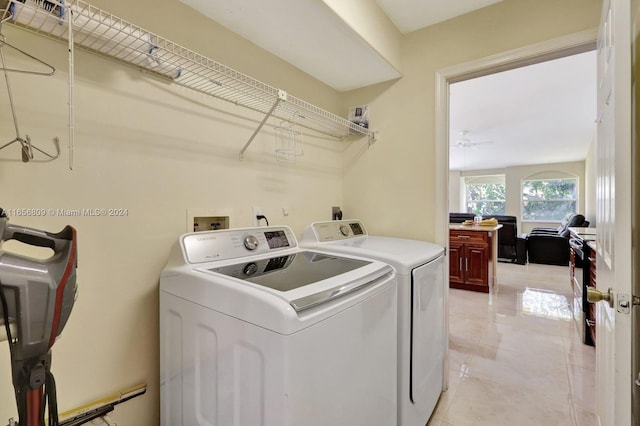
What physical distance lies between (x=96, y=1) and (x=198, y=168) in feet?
2.35

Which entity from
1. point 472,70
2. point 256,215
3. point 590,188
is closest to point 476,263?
point 472,70

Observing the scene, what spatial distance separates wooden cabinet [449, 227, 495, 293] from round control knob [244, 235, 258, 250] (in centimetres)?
352

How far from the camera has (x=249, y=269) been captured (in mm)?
1188

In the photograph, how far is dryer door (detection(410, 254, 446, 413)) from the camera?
1382mm

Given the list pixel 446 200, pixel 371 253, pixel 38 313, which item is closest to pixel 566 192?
pixel 446 200

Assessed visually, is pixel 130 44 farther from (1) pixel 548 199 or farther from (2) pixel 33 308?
(1) pixel 548 199

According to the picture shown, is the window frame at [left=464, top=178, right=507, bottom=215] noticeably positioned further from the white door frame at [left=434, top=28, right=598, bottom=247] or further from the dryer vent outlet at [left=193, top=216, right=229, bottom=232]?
the dryer vent outlet at [left=193, top=216, right=229, bottom=232]

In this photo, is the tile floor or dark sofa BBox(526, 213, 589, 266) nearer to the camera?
the tile floor

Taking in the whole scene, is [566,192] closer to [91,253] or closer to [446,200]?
[446,200]

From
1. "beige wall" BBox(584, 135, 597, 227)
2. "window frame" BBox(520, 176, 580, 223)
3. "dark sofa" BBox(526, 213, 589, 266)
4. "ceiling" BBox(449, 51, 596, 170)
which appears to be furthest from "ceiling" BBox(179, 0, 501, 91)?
"window frame" BBox(520, 176, 580, 223)

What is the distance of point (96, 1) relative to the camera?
1.10 m

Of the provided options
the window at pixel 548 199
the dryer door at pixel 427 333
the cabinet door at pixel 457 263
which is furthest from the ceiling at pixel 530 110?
the dryer door at pixel 427 333

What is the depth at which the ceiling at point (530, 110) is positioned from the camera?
279 cm

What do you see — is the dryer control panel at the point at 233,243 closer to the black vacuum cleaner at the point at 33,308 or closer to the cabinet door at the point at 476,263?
the black vacuum cleaner at the point at 33,308
